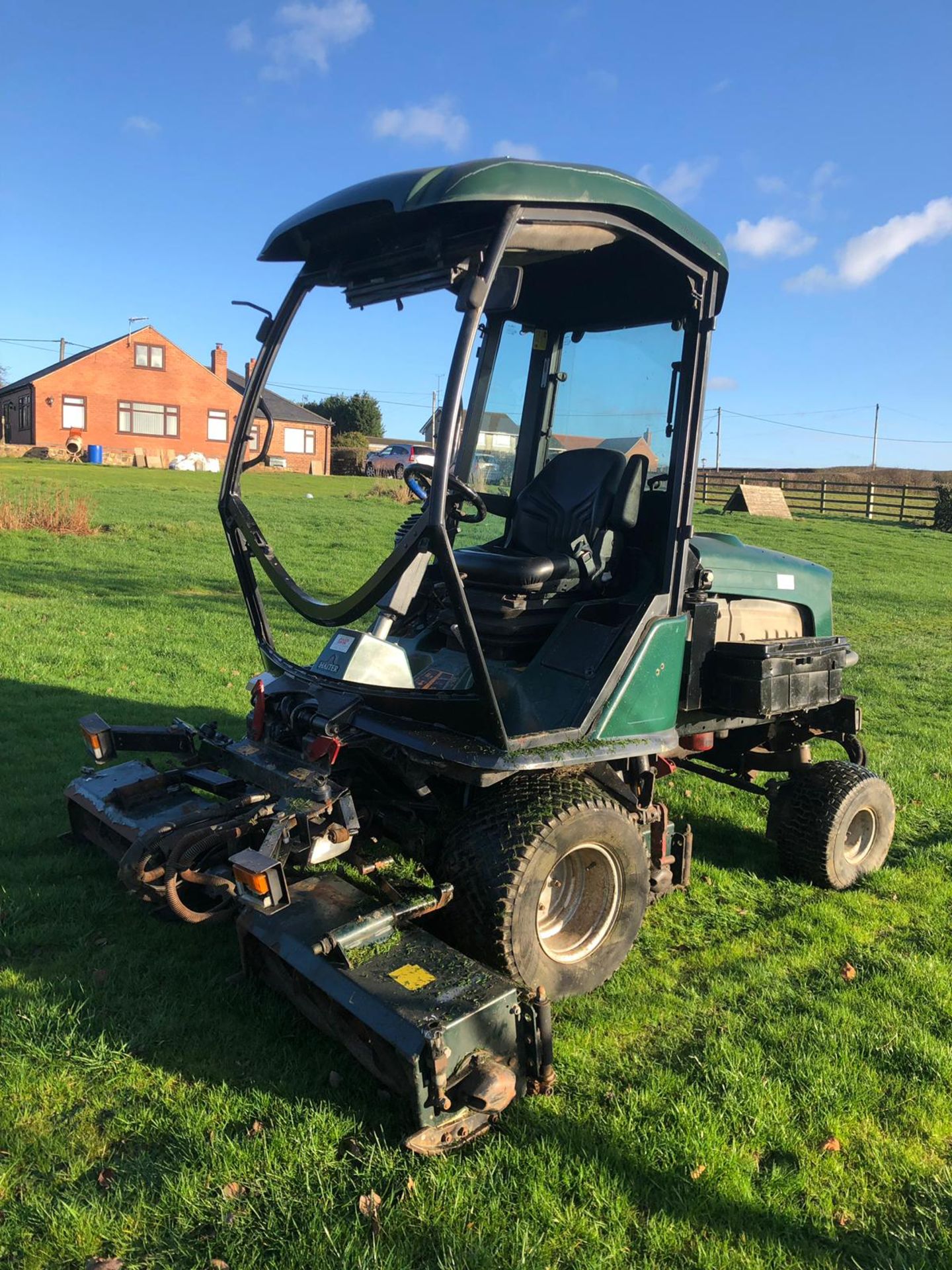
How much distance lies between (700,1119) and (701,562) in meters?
2.30

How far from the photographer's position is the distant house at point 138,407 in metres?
41.2

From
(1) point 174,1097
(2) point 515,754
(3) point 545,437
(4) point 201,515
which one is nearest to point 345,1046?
(1) point 174,1097

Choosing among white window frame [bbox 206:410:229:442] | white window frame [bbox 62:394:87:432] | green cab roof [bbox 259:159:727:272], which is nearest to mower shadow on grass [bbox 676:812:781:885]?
green cab roof [bbox 259:159:727:272]

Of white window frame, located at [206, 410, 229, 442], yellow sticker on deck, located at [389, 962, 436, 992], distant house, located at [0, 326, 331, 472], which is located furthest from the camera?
white window frame, located at [206, 410, 229, 442]

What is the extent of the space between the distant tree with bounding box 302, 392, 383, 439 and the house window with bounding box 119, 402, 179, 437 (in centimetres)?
1282

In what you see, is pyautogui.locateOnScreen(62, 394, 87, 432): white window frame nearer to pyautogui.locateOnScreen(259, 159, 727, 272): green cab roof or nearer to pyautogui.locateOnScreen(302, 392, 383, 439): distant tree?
pyautogui.locateOnScreen(302, 392, 383, 439): distant tree

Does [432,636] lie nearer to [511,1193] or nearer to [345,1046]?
[345,1046]

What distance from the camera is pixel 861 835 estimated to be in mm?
5004

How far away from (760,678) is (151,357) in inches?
1741

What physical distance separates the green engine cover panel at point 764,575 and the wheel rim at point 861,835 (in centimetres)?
101

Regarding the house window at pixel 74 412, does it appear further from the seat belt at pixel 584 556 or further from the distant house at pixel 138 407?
the seat belt at pixel 584 556

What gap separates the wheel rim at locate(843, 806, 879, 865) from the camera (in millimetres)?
4925

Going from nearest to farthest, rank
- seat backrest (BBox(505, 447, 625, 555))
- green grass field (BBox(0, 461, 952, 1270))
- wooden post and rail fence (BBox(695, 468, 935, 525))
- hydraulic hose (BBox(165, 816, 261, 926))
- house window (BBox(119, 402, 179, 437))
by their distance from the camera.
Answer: green grass field (BBox(0, 461, 952, 1270)), hydraulic hose (BBox(165, 816, 261, 926)), seat backrest (BBox(505, 447, 625, 555)), wooden post and rail fence (BBox(695, 468, 935, 525)), house window (BBox(119, 402, 179, 437))

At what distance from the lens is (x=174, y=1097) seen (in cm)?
294
